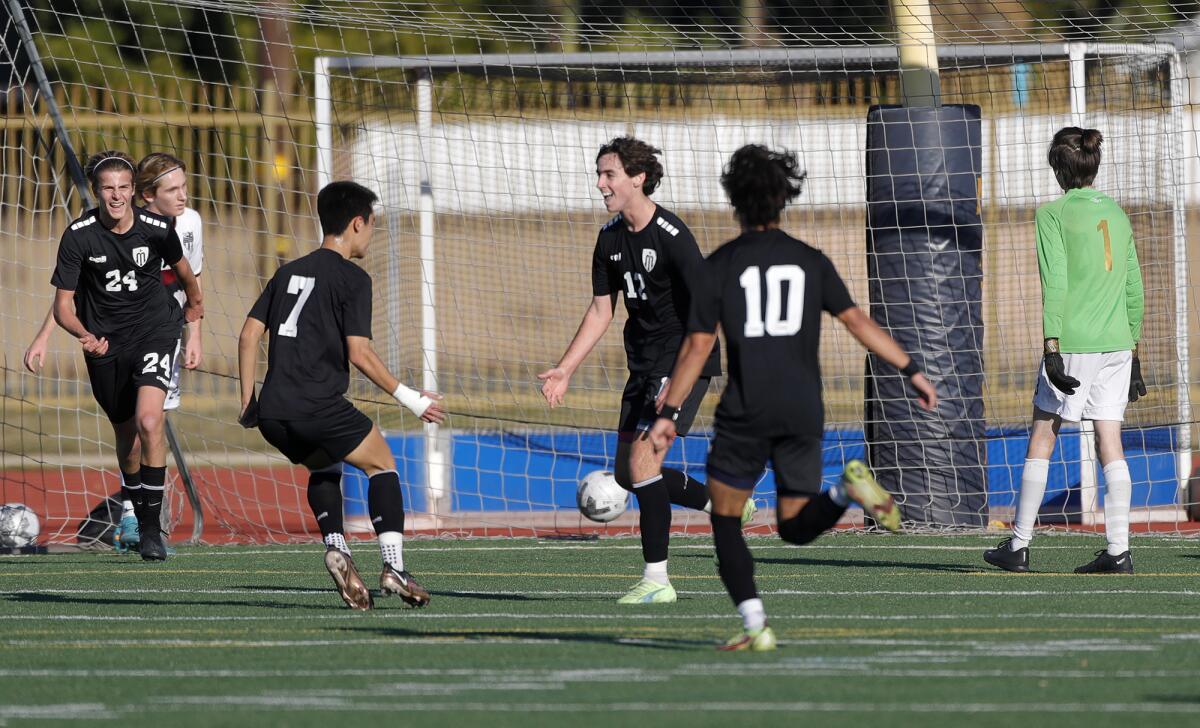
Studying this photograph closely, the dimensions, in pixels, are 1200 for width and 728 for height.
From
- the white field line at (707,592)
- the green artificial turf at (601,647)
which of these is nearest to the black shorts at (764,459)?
the green artificial turf at (601,647)

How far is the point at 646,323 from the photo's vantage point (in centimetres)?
813

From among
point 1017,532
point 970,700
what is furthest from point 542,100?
point 970,700

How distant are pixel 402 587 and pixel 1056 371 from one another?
10.8 ft

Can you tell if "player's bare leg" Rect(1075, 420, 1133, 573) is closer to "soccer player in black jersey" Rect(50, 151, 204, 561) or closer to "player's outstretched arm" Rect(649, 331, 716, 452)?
"player's outstretched arm" Rect(649, 331, 716, 452)

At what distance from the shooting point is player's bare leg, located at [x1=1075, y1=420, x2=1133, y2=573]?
878 centimetres

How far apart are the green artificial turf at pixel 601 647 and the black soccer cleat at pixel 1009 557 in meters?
0.14

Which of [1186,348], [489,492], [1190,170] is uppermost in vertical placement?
[1190,170]

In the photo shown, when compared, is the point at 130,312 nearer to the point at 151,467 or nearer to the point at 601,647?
the point at 151,467

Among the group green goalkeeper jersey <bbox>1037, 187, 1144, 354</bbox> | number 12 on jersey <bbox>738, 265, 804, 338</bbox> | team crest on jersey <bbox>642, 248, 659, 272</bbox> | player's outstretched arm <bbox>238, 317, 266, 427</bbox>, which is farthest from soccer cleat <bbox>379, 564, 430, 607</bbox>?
green goalkeeper jersey <bbox>1037, 187, 1144, 354</bbox>

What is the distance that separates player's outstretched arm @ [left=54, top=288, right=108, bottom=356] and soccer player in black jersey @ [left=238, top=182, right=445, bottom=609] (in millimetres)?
2623

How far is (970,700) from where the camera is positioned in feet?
16.8

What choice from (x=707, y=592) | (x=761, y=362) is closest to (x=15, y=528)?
(x=707, y=592)

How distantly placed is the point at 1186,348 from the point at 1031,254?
9.12 ft

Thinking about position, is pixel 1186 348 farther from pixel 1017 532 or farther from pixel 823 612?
pixel 823 612
